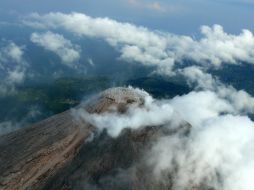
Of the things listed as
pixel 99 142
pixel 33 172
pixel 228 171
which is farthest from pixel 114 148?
pixel 228 171

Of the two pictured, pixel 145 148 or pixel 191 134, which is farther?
pixel 191 134

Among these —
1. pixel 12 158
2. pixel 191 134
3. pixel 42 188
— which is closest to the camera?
pixel 42 188

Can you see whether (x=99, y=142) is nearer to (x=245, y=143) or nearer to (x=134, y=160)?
(x=134, y=160)

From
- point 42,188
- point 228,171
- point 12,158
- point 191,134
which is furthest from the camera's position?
point 191,134

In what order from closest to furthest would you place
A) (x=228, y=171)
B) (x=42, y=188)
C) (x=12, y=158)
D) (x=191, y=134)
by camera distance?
(x=42, y=188)
(x=12, y=158)
(x=228, y=171)
(x=191, y=134)

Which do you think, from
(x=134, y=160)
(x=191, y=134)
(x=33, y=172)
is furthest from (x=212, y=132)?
(x=33, y=172)

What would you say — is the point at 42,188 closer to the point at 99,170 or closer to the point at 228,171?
the point at 99,170
